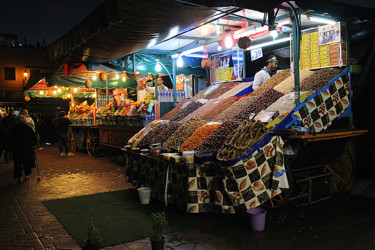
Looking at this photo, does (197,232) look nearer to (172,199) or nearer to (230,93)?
(172,199)

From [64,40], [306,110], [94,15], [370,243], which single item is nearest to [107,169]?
[64,40]

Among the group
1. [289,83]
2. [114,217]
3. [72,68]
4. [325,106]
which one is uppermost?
[72,68]

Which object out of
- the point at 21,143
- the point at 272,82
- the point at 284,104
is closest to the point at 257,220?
the point at 284,104

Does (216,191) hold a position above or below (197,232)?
above

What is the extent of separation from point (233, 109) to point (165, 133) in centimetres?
141

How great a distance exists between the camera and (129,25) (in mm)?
6047

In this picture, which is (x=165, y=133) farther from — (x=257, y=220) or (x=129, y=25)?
(x=257, y=220)

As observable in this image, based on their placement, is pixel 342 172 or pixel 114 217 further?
pixel 342 172

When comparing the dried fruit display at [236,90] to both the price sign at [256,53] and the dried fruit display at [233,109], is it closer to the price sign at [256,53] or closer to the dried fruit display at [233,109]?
the dried fruit display at [233,109]

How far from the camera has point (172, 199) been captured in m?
5.07

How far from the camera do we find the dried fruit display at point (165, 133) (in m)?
6.27

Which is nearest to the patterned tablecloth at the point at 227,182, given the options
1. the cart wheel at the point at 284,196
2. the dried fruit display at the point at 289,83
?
the cart wheel at the point at 284,196

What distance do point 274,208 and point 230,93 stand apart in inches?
134

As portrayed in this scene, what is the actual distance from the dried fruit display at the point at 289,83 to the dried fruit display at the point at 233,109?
1.76ft
